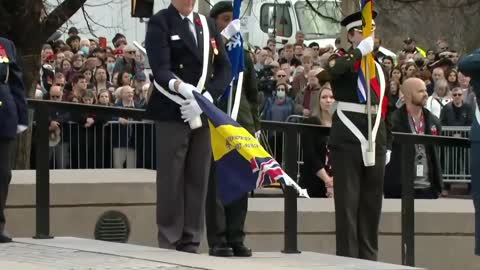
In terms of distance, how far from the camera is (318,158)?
1389cm

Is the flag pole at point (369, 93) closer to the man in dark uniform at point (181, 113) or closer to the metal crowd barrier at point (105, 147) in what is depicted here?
the man in dark uniform at point (181, 113)

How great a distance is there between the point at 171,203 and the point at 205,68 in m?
1.00

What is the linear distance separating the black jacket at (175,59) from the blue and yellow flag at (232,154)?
322 mm

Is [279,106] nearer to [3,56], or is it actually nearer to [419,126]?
[419,126]

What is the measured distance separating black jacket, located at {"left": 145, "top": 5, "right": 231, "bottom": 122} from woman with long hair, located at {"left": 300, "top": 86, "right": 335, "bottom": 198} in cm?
150

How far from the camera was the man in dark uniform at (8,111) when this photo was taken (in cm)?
1134

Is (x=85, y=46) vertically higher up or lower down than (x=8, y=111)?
higher up

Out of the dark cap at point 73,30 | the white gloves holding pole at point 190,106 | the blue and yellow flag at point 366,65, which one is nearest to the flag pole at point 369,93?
the blue and yellow flag at point 366,65

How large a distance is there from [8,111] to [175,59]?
134 centimetres

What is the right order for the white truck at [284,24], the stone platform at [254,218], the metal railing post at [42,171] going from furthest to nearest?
the white truck at [284,24] → the stone platform at [254,218] → the metal railing post at [42,171]

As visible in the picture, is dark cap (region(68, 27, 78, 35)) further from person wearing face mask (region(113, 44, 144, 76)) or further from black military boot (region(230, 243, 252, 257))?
black military boot (region(230, 243, 252, 257))

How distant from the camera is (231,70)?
11.2m

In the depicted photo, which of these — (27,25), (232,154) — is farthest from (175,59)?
(27,25)

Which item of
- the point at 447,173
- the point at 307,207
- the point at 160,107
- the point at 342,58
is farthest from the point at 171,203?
the point at 447,173
